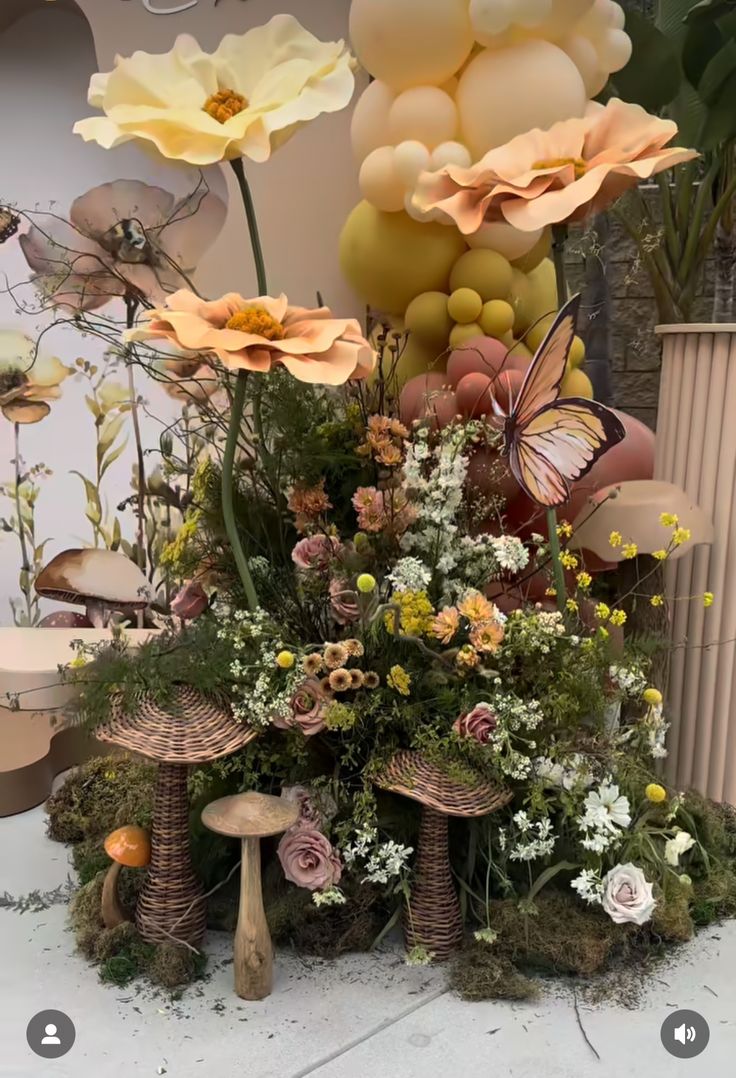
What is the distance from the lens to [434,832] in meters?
1.08

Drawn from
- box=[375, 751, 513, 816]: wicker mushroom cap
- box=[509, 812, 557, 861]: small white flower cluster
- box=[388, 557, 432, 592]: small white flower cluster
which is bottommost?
box=[509, 812, 557, 861]: small white flower cluster

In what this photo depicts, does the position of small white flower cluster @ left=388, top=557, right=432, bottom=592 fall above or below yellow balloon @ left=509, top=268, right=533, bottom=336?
below

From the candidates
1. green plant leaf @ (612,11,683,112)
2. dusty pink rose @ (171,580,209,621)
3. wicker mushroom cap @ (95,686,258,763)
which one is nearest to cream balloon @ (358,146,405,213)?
green plant leaf @ (612,11,683,112)

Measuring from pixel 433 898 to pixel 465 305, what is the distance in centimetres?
75

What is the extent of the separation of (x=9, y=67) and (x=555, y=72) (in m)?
1.40

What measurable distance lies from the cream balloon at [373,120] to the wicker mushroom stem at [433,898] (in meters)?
0.88

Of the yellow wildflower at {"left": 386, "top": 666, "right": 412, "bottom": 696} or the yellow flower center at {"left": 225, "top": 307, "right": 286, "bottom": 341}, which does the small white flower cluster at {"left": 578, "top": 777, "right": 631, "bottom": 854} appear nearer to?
the yellow wildflower at {"left": 386, "top": 666, "right": 412, "bottom": 696}

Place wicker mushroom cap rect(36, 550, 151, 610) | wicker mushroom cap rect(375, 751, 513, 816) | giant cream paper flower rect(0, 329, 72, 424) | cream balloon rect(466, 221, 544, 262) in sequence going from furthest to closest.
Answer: giant cream paper flower rect(0, 329, 72, 424) → wicker mushroom cap rect(36, 550, 151, 610) → cream balloon rect(466, 221, 544, 262) → wicker mushroom cap rect(375, 751, 513, 816)

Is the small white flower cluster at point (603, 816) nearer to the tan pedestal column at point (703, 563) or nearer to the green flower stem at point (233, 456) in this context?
the tan pedestal column at point (703, 563)

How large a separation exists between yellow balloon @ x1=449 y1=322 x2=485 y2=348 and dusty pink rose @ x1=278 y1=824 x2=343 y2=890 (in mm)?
653

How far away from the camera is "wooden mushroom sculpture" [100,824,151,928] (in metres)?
1.11

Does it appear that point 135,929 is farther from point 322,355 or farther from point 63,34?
point 63,34

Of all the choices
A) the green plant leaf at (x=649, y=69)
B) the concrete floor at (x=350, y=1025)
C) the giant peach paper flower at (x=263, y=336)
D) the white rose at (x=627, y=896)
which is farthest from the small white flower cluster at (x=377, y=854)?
the green plant leaf at (x=649, y=69)

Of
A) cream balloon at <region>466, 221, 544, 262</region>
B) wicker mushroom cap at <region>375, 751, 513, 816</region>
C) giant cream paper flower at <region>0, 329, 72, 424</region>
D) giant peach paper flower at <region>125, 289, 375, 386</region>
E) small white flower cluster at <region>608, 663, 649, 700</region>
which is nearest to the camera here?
giant peach paper flower at <region>125, 289, 375, 386</region>
